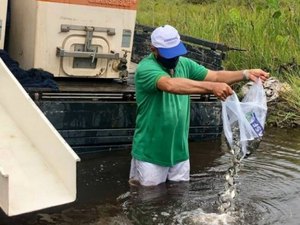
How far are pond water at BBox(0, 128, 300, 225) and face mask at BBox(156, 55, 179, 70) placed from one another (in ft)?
3.50

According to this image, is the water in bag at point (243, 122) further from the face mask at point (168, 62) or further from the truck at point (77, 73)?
the truck at point (77, 73)

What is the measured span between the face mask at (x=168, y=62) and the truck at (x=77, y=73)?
Result: 1.09 m

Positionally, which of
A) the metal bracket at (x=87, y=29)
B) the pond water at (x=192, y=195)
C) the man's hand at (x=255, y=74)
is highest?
the metal bracket at (x=87, y=29)

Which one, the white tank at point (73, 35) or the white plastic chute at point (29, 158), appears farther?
the white tank at point (73, 35)

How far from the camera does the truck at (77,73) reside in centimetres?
569

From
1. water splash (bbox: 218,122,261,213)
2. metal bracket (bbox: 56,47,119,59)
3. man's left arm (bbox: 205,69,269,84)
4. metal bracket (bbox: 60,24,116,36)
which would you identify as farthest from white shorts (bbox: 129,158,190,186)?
metal bracket (bbox: 60,24,116,36)

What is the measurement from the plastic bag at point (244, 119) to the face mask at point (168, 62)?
19.7 inches

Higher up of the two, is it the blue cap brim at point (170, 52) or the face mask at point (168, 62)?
the blue cap brim at point (170, 52)

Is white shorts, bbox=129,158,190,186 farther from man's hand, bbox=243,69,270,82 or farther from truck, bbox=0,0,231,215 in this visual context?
man's hand, bbox=243,69,270,82

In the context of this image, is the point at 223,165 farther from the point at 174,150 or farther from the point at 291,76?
the point at 291,76

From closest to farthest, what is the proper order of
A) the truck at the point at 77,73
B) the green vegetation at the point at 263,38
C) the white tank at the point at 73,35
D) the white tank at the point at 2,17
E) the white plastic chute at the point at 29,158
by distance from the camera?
1. the white plastic chute at the point at 29,158
2. the truck at the point at 77,73
3. the white tank at the point at 2,17
4. the white tank at the point at 73,35
5. the green vegetation at the point at 263,38

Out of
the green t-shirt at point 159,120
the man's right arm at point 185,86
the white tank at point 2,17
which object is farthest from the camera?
the white tank at point 2,17

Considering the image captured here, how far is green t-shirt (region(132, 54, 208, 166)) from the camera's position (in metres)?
5.09

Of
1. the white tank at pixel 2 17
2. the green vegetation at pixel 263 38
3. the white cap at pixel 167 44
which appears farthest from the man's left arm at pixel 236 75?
the green vegetation at pixel 263 38
